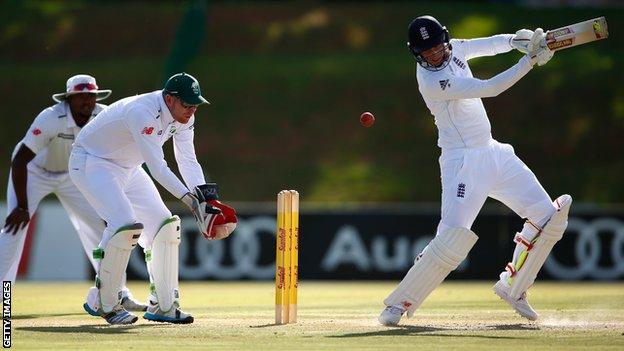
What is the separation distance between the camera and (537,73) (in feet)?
80.0

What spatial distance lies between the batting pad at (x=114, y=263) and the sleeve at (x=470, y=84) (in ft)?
6.76

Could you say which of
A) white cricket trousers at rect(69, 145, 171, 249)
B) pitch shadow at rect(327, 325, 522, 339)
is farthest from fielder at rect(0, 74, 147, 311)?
pitch shadow at rect(327, 325, 522, 339)

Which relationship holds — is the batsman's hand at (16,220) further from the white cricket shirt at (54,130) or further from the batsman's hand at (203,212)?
the batsman's hand at (203,212)

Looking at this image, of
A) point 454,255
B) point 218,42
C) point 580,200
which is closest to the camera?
point 454,255

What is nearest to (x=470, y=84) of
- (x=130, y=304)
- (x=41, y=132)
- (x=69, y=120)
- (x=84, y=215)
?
(x=130, y=304)

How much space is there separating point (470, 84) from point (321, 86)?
16.7 meters

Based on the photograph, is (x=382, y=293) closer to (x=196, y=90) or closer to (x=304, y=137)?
Result: (x=196, y=90)

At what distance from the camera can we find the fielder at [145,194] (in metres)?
8.15

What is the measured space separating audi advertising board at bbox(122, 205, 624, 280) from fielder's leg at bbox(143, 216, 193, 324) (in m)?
6.94

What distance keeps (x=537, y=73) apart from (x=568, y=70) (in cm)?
60

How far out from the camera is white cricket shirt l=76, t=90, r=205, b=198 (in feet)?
26.7

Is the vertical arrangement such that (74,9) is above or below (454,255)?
above

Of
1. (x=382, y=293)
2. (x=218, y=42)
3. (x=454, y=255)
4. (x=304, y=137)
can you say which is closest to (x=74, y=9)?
(x=218, y=42)

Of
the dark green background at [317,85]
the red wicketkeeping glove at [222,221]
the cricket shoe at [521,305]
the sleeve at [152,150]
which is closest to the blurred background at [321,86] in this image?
the dark green background at [317,85]
